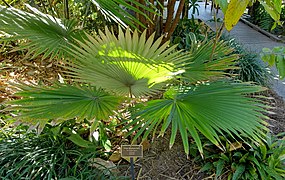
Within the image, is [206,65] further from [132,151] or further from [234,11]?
[132,151]

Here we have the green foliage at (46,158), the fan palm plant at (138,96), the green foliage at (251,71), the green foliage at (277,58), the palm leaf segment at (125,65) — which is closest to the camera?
the fan palm plant at (138,96)

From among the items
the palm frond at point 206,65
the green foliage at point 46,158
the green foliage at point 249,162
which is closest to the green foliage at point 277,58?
the palm frond at point 206,65

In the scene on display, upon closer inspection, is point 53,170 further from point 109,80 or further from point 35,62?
point 35,62

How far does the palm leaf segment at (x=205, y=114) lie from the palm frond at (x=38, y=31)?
0.71 meters

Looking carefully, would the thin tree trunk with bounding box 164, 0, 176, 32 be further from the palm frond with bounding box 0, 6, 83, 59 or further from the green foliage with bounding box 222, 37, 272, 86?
the palm frond with bounding box 0, 6, 83, 59

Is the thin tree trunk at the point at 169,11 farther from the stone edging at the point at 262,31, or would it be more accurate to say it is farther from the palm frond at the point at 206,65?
the stone edging at the point at 262,31

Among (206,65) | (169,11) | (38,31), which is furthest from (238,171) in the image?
(169,11)

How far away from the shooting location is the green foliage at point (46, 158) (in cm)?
168

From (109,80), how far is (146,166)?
2.49 ft

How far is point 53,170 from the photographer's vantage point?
1.66 metres

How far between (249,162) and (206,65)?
684 millimetres

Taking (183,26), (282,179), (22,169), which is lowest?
(282,179)

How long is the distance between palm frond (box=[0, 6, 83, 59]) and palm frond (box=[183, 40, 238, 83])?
71cm

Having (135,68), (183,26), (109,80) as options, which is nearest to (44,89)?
(109,80)
